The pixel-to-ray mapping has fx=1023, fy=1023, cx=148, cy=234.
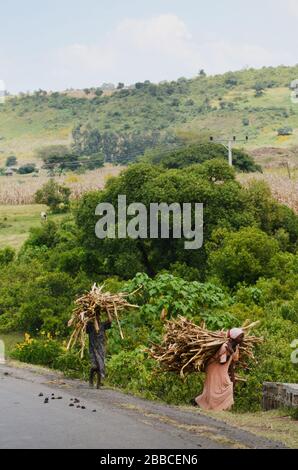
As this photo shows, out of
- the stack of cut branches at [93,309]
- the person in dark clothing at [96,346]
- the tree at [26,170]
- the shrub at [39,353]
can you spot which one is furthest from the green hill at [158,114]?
the person in dark clothing at [96,346]

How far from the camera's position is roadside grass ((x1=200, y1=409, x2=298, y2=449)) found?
13.5 metres

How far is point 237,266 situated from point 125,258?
4.47 m

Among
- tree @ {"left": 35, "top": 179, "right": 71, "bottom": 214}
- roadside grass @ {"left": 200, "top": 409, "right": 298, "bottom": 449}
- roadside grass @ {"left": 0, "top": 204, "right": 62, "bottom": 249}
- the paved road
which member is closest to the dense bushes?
the paved road

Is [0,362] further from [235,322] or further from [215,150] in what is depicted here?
[215,150]

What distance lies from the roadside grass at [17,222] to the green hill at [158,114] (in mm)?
31686

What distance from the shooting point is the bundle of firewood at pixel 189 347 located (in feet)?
56.4

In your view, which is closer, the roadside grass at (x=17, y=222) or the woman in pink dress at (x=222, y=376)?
the woman in pink dress at (x=222, y=376)

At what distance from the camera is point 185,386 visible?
1884 cm

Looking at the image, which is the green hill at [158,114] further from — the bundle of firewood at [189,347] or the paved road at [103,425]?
the paved road at [103,425]

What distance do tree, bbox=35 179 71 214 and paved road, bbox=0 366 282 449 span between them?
39.1 m

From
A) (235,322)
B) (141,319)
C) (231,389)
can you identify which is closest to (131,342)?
(141,319)

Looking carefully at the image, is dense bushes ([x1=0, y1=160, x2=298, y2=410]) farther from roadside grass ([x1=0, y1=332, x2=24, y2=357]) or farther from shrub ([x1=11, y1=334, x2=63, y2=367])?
roadside grass ([x1=0, y1=332, x2=24, y2=357])

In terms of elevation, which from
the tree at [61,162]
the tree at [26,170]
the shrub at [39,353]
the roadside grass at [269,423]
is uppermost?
the tree at [61,162]

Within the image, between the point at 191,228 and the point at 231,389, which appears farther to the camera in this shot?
the point at 191,228
